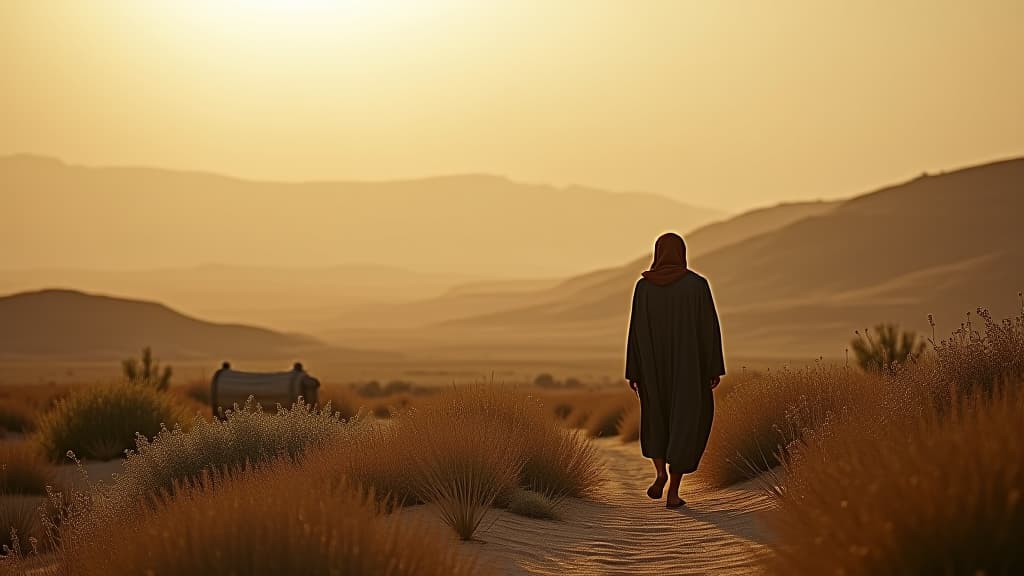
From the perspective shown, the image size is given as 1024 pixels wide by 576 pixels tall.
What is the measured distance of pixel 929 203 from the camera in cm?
14562

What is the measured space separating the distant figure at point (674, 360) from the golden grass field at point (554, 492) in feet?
1.67

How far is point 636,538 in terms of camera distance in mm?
9391

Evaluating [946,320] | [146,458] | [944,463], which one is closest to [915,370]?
[944,463]

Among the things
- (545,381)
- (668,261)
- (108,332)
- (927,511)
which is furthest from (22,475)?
(108,332)

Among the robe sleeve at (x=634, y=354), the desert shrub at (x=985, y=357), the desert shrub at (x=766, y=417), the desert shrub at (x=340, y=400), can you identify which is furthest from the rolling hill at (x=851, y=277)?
the desert shrub at (x=985, y=357)

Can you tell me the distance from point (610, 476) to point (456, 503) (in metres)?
7.16

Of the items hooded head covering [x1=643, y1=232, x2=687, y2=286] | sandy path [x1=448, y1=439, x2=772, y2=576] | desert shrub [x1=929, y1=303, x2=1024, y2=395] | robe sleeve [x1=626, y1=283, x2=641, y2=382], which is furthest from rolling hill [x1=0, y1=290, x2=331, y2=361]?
desert shrub [x1=929, y1=303, x2=1024, y2=395]

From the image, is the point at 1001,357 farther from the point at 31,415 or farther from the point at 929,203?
the point at 929,203

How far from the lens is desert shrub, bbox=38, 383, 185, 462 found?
17828 mm

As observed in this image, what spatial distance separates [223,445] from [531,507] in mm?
2855

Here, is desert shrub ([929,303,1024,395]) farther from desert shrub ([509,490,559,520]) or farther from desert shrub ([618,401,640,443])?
desert shrub ([618,401,640,443])

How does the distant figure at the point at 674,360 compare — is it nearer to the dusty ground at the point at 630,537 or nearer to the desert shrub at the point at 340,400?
the dusty ground at the point at 630,537

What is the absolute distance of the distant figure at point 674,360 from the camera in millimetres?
10898

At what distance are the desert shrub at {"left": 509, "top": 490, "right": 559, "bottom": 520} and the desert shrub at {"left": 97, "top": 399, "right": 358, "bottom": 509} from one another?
68.5 inches
